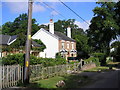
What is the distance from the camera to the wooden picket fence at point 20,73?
415 inches

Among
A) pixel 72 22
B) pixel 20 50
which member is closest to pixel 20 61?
pixel 20 50

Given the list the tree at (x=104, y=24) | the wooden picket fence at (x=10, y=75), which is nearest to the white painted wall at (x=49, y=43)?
the tree at (x=104, y=24)

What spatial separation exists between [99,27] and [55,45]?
9.93 metres

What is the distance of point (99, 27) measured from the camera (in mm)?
38188

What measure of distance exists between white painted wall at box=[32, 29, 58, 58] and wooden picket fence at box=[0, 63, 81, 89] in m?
19.4

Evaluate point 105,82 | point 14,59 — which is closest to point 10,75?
point 14,59

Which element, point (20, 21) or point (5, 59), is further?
point (20, 21)

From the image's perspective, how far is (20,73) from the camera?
11.8m

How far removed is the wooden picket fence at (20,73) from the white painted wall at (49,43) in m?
19.4

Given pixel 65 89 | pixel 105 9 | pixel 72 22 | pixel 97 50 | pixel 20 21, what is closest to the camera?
pixel 65 89

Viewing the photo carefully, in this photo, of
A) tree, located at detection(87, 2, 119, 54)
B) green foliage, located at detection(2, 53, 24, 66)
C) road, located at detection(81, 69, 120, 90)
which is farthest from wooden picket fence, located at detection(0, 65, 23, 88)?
tree, located at detection(87, 2, 119, 54)

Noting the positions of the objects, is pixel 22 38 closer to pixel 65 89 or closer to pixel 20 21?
pixel 65 89

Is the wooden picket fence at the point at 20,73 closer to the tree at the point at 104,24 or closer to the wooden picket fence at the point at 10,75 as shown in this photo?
the wooden picket fence at the point at 10,75

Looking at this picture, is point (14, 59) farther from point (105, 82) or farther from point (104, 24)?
point (104, 24)
